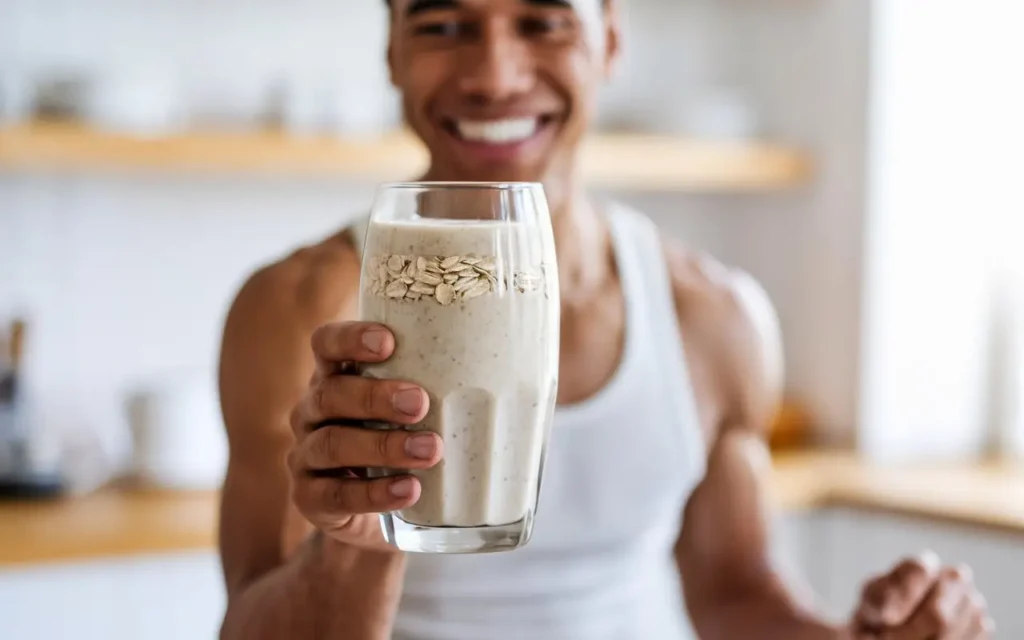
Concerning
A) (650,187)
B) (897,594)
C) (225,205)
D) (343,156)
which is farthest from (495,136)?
(650,187)

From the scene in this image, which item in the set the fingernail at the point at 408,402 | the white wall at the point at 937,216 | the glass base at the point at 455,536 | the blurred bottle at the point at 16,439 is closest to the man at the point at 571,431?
the glass base at the point at 455,536

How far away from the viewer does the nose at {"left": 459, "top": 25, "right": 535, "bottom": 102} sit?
1.29m

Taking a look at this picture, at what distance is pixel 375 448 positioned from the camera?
0.89 metres

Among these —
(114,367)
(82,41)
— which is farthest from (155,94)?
(114,367)

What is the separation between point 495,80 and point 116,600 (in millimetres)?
1286

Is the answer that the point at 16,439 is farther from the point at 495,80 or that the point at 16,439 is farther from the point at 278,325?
the point at 495,80

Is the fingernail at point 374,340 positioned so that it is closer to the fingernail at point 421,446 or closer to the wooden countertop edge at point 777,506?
the fingernail at point 421,446

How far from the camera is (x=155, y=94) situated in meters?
2.56

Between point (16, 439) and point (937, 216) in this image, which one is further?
point (937, 216)

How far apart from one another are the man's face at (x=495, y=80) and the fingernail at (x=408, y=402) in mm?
476

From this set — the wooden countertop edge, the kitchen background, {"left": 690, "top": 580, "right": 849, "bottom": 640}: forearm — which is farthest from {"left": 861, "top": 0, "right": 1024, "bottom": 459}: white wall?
{"left": 690, "top": 580, "right": 849, "bottom": 640}: forearm

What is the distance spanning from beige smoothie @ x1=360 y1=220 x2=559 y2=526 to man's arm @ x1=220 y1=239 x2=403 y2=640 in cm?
26

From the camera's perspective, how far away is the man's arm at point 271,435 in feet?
3.85

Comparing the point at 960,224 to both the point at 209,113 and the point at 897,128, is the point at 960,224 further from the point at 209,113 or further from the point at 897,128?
the point at 209,113
